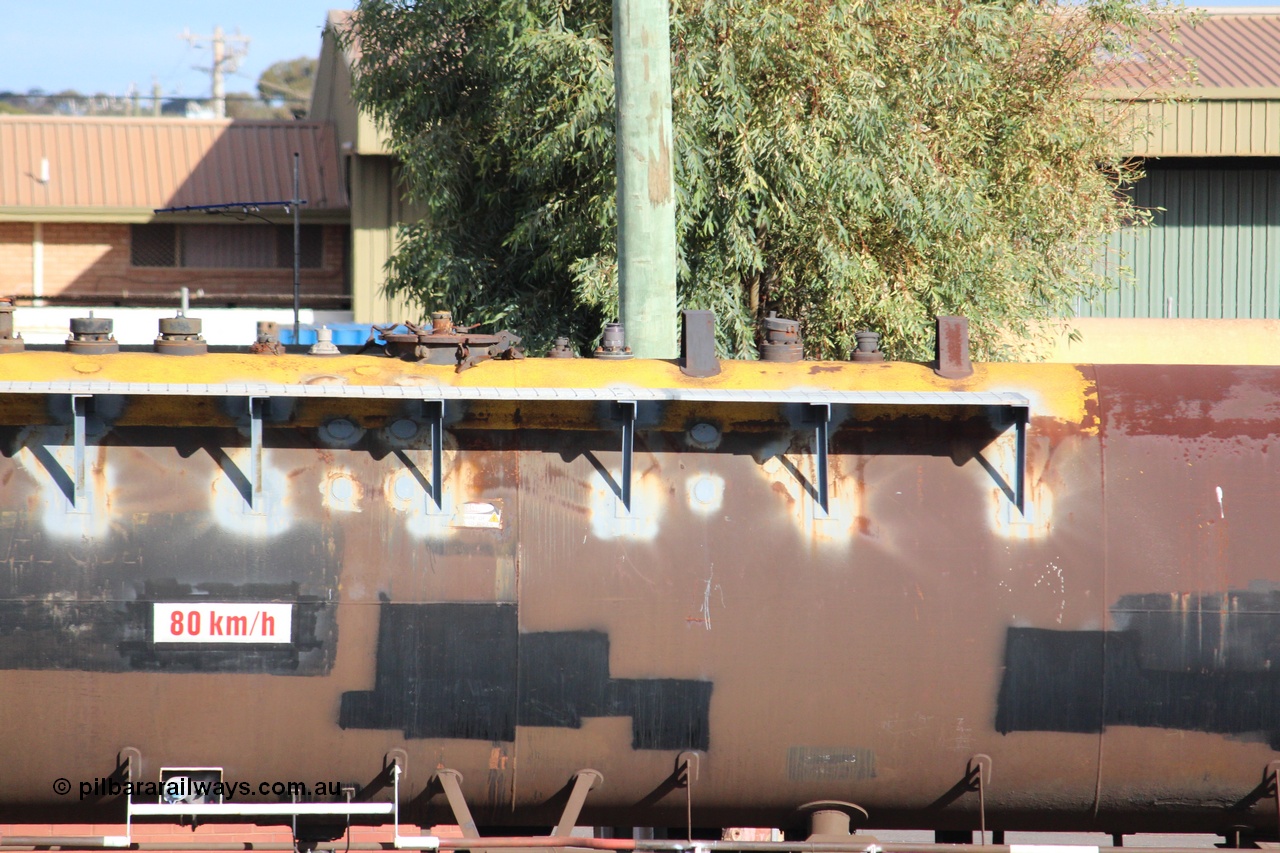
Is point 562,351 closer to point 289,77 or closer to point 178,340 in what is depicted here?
point 178,340

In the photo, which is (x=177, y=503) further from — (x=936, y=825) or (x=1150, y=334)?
(x=1150, y=334)

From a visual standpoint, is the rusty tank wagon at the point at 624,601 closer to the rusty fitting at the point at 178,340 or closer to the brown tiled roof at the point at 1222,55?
the rusty fitting at the point at 178,340

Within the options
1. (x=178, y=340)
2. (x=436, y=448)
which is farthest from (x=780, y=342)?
(x=178, y=340)

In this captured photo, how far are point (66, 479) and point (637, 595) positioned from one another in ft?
9.83

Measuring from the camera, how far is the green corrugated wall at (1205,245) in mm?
22188

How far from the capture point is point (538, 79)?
12.7m

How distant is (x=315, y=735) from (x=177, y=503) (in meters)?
1.39

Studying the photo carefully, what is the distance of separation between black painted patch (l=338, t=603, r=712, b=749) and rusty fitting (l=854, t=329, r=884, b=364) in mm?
2071

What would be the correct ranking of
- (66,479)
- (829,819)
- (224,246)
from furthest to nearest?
(224,246) < (829,819) < (66,479)

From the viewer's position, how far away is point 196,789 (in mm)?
5844

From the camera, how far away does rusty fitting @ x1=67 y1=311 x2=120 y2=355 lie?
6246 millimetres

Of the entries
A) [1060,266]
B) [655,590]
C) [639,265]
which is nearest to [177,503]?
[655,590]

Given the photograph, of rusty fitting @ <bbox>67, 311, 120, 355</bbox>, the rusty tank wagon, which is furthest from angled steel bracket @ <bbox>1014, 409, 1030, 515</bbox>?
rusty fitting @ <bbox>67, 311, 120, 355</bbox>

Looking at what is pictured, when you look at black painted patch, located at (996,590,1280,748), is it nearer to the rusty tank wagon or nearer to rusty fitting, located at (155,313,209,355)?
the rusty tank wagon
